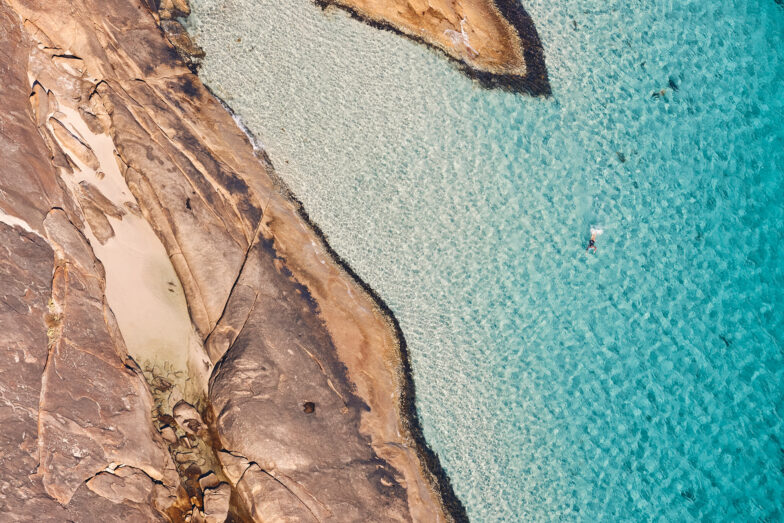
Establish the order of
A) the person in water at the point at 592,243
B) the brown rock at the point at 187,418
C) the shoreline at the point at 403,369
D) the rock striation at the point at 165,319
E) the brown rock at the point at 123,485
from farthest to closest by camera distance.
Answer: the person in water at the point at 592,243
the shoreline at the point at 403,369
the brown rock at the point at 187,418
the rock striation at the point at 165,319
the brown rock at the point at 123,485

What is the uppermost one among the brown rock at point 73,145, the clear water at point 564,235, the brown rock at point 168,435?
the clear water at point 564,235

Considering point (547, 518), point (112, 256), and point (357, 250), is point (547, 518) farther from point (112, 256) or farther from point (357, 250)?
point (112, 256)

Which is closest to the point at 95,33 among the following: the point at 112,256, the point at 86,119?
the point at 86,119

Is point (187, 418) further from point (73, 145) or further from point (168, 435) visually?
point (73, 145)

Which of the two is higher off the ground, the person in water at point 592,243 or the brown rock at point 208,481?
the person in water at point 592,243

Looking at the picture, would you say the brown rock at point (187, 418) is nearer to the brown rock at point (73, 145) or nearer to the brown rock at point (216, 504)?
the brown rock at point (216, 504)

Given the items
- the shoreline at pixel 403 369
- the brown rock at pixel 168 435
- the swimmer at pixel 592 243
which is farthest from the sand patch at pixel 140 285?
the swimmer at pixel 592 243

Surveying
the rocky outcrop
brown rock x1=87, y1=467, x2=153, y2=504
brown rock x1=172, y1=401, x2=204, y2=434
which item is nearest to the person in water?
the rocky outcrop

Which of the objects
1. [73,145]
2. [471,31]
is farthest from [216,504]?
[471,31]
